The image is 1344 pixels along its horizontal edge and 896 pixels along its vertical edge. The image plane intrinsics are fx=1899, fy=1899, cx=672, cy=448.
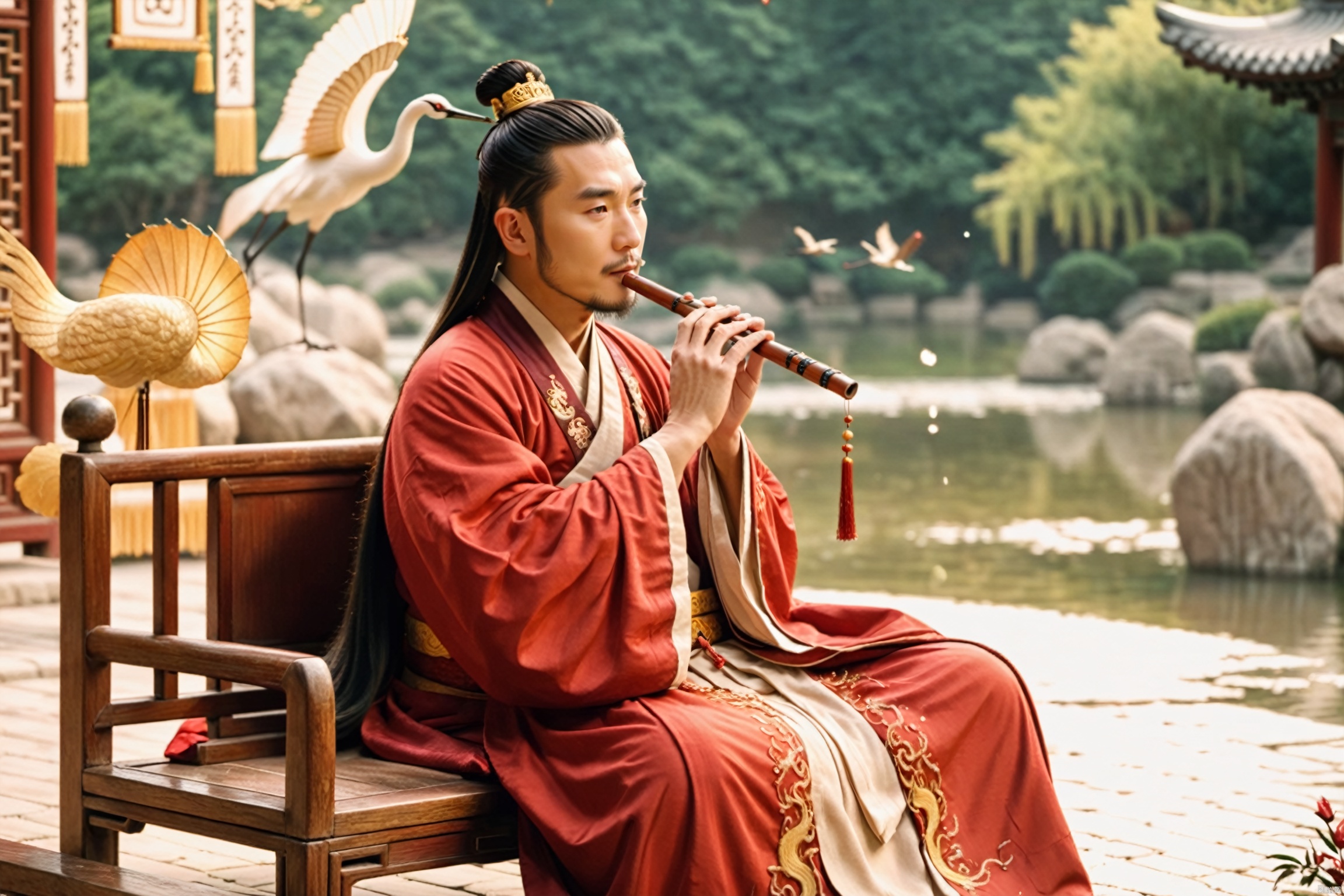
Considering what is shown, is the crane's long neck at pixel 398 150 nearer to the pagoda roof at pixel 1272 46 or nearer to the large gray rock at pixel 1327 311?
the large gray rock at pixel 1327 311

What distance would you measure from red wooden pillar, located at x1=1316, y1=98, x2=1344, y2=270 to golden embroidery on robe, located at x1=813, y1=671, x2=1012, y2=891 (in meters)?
10.3

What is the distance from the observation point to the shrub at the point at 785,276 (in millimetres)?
29531

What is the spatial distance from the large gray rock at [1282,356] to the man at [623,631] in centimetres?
1104

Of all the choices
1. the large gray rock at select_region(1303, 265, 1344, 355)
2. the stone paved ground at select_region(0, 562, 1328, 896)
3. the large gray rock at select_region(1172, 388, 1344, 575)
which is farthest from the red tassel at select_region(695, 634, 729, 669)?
the large gray rock at select_region(1303, 265, 1344, 355)

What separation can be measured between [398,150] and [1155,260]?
21602 millimetres

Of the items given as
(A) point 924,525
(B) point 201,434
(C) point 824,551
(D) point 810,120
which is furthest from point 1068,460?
(D) point 810,120

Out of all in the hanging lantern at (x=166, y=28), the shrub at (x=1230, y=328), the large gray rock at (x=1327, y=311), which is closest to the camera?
the hanging lantern at (x=166, y=28)

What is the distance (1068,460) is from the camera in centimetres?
1336

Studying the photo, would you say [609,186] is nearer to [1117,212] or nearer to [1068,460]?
[1068,460]

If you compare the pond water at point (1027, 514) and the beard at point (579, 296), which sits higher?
the beard at point (579, 296)

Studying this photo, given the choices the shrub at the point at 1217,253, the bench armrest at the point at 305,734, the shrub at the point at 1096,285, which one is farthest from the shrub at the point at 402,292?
the bench armrest at the point at 305,734

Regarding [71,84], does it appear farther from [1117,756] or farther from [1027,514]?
[1027,514]

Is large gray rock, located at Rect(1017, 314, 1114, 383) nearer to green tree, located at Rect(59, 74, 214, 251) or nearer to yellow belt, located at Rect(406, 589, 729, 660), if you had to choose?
green tree, located at Rect(59, 74, 214, 251)

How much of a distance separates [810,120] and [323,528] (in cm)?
2849
